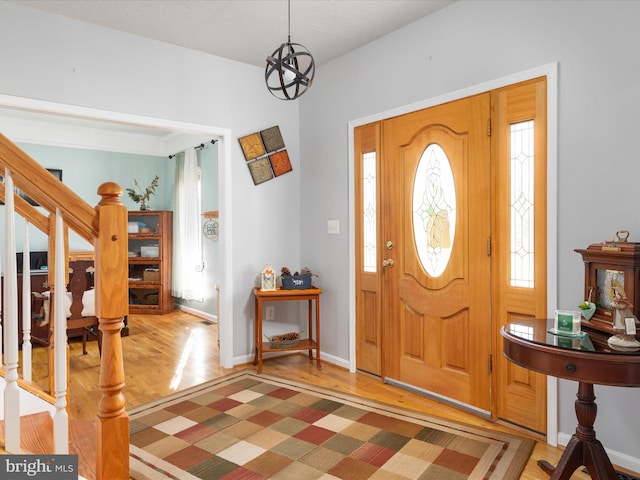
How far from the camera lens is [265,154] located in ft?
13.3

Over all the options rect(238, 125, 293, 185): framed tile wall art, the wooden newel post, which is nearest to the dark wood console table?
the wooden newel post

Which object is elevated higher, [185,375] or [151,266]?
[151,266]

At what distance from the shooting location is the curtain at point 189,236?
625cm

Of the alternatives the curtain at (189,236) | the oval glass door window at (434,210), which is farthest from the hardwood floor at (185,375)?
the curtain at (189,236)

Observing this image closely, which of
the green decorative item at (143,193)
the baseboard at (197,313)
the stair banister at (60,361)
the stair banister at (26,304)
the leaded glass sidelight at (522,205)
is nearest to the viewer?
the stair banister at (60,361)

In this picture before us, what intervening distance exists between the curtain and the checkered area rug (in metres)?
3.28

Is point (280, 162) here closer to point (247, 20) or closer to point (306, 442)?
point (247, 20)

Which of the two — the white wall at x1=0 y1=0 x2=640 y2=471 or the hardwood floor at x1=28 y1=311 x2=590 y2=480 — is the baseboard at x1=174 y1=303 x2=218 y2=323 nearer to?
the hardwood floor at x1=28 y1=311 x2=590 y2=480

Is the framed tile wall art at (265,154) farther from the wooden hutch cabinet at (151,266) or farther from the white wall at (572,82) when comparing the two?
the wooden hutch cabinet at (151,266)

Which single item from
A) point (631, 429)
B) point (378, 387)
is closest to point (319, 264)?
point (378, 387)

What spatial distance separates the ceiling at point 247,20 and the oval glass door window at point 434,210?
3.27 feet

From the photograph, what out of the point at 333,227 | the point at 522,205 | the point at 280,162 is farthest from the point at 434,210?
the point at 280,162

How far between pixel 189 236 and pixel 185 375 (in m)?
3.02

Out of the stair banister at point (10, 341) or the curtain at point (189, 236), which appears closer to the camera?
the stair banister at point (10, 341)
